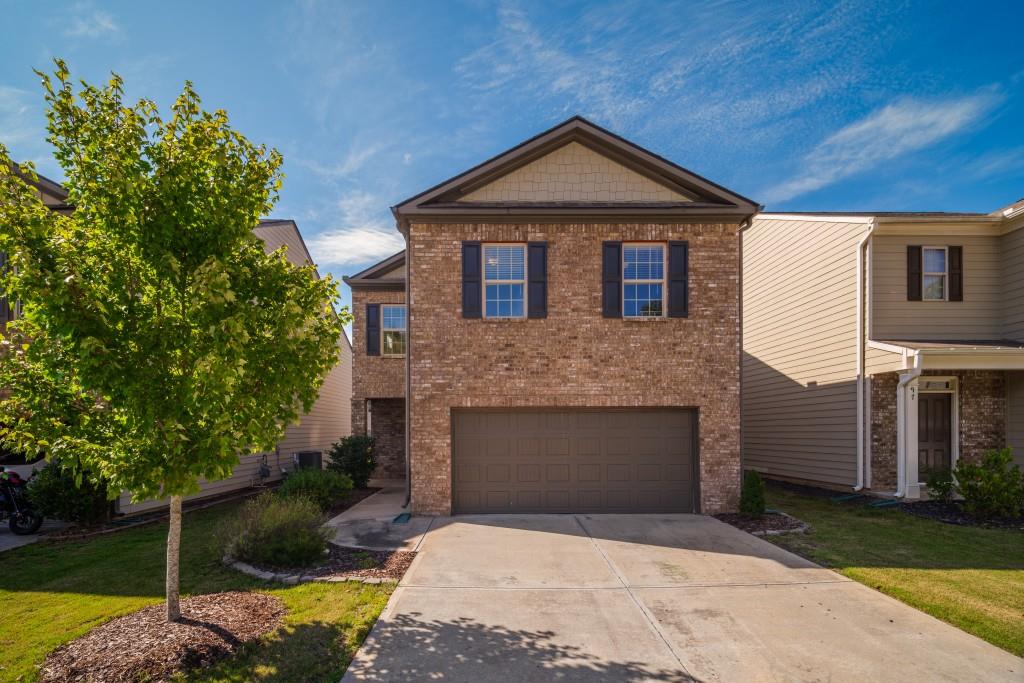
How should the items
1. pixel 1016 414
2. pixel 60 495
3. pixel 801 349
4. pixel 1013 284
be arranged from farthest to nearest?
pixel 801 349, pixel 1013 284, pixel 1016 414, pixel 60 495

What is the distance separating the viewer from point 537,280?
1074 centimetres

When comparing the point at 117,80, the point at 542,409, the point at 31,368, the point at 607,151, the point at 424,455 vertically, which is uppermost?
the point at 607,151

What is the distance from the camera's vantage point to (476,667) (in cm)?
464

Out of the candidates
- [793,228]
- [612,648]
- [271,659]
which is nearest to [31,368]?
[271,659]

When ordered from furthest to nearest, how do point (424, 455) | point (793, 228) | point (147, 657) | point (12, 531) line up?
1. point (793, 228)
2. point (424, 455)
3. point (12, 531)
4. point (147, 657)

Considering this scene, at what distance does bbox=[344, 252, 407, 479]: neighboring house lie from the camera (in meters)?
16.0

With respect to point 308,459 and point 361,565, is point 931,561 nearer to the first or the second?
point 361,565

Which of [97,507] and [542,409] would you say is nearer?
[97,507]

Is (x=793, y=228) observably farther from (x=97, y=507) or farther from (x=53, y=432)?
(x=97, y=507)

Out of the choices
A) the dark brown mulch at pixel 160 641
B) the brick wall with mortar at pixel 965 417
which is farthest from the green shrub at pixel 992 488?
the dark brown mulch at pixel 160 641

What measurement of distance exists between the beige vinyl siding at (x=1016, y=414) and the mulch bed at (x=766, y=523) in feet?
21.1

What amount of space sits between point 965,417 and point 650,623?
1152 cm

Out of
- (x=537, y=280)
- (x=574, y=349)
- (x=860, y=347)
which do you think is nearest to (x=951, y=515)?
(x=860, y=347)

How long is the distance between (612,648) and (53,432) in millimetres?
5592
